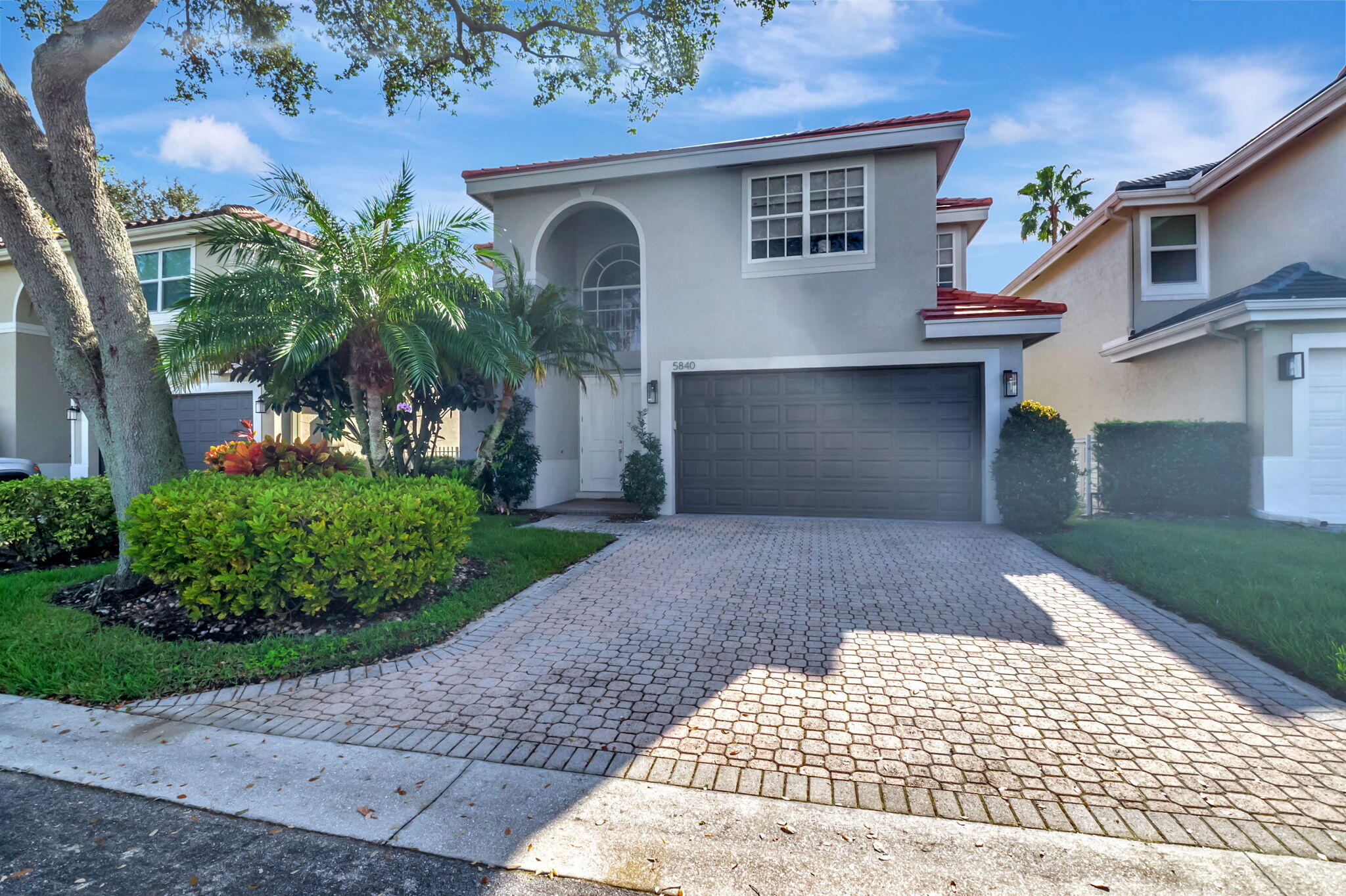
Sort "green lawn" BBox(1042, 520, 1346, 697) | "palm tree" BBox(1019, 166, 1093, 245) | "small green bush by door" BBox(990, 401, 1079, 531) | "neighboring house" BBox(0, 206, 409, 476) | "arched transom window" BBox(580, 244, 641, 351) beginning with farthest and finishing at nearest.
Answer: "palm tree" BBox(1019, 166, 1093, 245), "neighboring house" BBox(0, 206, 409, 476), "arched transom window" BBox(580, 244, 641, 351), "small green bush by door" BBox(990, 401, 1079, 531), "green lawn" BBox(1042, 520, 1346, 697)

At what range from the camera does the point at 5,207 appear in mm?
5508

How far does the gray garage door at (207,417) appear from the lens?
14297 millimetres

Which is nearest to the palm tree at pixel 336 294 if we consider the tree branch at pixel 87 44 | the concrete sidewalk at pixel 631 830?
the tree branch at pixel 87 44

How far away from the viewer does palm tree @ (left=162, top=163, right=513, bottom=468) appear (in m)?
5.82

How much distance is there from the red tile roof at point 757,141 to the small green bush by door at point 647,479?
4.58 metres

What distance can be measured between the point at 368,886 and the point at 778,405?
29.4 feet

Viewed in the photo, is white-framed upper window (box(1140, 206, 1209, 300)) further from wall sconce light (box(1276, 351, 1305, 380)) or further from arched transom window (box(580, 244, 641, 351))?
arched transom window (box(580, 244, 641, 351))

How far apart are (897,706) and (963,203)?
12.7 m

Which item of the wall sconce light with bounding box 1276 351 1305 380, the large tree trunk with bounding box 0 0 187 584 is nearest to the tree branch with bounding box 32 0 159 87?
the large tree trunk with bounding box 0 0 187 584

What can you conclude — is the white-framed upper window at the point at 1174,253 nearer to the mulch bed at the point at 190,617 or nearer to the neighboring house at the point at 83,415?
→ the mulch bed at the point at 190,617

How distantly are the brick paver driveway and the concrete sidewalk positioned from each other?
0.28 m

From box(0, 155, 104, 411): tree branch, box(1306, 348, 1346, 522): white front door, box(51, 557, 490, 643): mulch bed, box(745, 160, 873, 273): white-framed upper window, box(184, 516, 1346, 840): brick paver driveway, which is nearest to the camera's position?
box(184, 516, 1346, 840): brick paver driveway

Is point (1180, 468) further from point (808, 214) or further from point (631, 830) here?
point (631, 830)

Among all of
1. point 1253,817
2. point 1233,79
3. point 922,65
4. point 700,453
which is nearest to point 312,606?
point 1253,817
